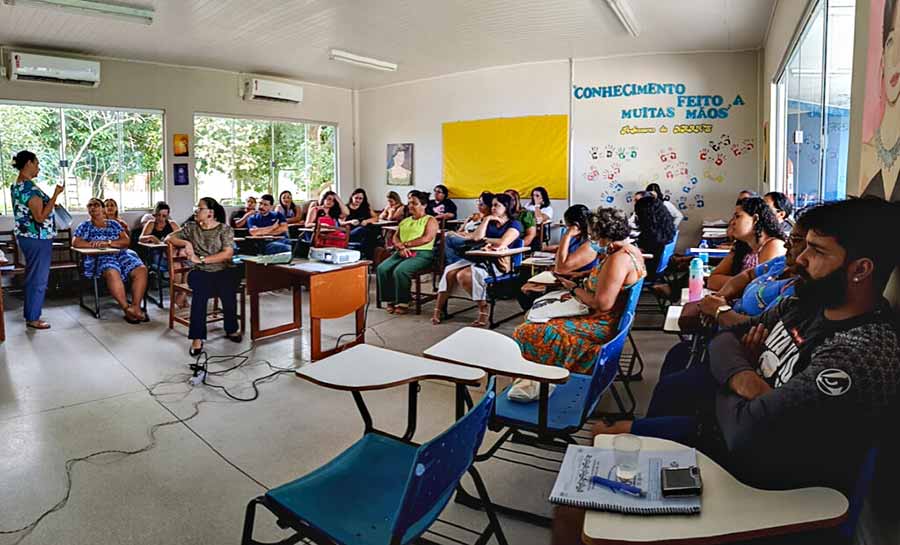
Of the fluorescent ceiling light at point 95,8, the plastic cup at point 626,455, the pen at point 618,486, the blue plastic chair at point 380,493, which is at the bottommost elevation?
the blue plastic chair at point 380,493

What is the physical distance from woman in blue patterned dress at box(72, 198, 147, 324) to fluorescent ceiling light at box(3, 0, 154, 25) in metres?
1.93

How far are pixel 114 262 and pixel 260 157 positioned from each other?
380cm

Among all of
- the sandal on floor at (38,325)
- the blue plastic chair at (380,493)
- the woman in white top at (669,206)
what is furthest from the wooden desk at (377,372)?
the woman in white top at (669,206)

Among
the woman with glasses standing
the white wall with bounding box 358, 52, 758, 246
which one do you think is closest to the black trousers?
the woman with glasses standing

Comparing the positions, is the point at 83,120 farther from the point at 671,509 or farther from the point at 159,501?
the point at 671,509

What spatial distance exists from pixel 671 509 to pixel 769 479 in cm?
26

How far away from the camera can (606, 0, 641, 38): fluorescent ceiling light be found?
6043mm

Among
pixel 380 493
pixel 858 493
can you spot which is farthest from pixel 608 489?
pixel 380 493

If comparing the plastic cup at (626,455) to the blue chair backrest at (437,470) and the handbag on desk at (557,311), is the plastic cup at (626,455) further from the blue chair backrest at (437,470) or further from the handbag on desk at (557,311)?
the handbag on desk at (557,311)

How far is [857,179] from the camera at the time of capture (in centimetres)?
222

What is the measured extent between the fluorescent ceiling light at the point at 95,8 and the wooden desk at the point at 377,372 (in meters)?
5.14

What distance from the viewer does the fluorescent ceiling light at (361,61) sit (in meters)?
8.08

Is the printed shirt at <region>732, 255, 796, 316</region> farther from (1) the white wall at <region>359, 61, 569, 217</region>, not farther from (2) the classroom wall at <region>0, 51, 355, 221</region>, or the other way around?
(2) the classroom wall at <region>0, 51, 355, 221</region>

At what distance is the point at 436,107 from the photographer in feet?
33.0
